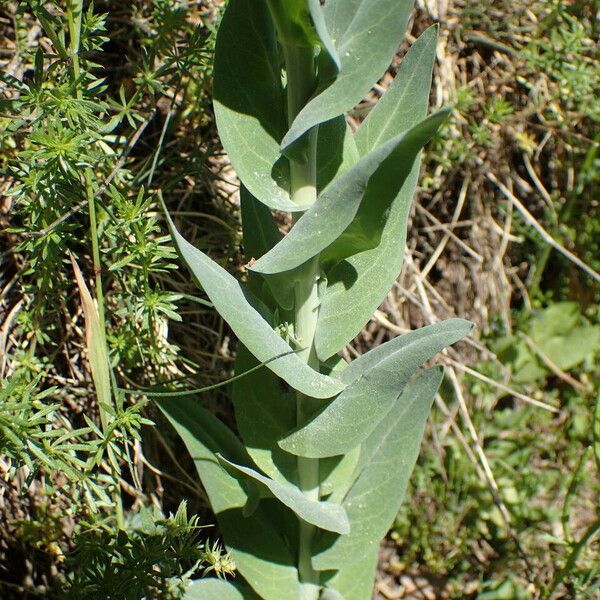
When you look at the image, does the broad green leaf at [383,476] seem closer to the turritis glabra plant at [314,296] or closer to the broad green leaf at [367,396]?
the turritis glabra plant at [314,296]

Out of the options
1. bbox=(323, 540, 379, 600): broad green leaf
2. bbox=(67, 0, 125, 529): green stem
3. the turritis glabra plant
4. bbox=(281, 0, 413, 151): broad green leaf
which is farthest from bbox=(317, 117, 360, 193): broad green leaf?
bbox=(323, 540, 379, 600): broad green leaf

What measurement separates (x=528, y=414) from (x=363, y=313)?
109 centimetres

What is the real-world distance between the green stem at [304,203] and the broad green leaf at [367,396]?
2.5 inches

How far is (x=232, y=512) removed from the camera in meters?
1.18

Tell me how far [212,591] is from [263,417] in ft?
0.91

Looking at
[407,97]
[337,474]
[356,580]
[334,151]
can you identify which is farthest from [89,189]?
[356,580]

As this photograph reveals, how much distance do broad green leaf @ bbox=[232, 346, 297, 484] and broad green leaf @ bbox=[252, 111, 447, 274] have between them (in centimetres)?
26

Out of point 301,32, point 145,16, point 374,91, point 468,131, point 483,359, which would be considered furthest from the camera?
point 483,359

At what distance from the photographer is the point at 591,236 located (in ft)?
6.76

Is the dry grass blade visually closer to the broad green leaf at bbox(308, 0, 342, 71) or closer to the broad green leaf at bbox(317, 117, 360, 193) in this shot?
the broad green leaf at bbox(317, 117, 360, 193)

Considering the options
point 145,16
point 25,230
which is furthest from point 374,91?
point 25,230

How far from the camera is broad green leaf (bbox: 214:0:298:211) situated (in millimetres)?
1044

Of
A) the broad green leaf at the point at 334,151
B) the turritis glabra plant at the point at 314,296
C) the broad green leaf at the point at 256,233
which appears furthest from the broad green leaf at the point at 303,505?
the broad green leaf at the point at 334,151

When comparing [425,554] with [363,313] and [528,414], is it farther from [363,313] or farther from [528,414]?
[363,313]
